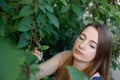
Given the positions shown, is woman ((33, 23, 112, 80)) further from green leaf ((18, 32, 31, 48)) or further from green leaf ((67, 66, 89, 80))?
green leaf ((67, 66, 89, 80))

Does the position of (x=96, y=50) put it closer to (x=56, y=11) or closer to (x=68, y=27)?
(x=56, y=11)

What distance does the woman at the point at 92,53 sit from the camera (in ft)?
5.87

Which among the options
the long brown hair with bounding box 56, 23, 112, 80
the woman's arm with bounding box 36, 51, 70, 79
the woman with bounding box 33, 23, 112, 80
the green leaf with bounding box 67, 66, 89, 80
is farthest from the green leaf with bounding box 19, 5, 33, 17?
the green leaf with bounding box 67, 66, 89, 80

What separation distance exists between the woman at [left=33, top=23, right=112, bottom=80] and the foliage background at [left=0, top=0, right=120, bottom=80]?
171mm

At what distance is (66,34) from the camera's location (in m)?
2.56

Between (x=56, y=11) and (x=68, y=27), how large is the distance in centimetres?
43

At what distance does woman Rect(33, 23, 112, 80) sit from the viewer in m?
1.79

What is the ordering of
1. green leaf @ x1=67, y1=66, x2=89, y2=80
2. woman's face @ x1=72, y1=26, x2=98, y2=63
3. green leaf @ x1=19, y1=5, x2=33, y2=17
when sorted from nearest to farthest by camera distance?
green leaf @ x1=67, y1=66, x2=89, y2=80 → green leaf @ x1=19, y1=5, x2=33, y2=17 → woman's face @ x1=72, y1=26, x2=98, y2=63

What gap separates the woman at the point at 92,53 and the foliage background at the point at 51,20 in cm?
17

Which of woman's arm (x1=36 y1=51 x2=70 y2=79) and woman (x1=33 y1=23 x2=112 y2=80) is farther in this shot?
woman's arm (x1=36 y1=51 x2=70 y2=79)

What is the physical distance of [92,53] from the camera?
1826 mm

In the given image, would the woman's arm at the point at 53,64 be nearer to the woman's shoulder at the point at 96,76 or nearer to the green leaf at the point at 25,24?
the woman's shoulder at the point at 96,76

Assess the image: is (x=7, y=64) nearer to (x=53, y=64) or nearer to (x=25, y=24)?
(x=25, y=24)

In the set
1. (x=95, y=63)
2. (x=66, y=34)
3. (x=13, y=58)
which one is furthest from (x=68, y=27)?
(x=13, y=58)
